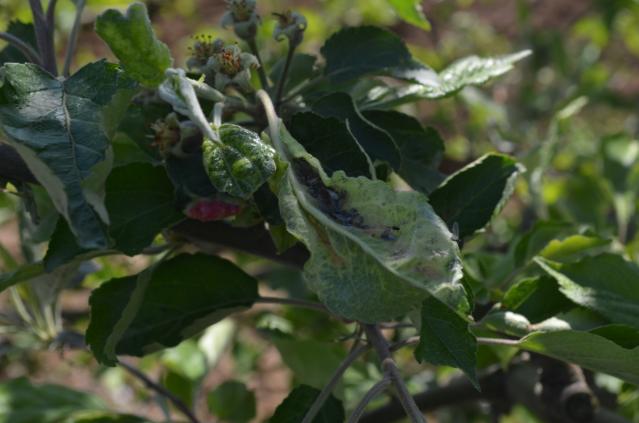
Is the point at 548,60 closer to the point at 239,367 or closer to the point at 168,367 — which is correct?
the point at 239,367

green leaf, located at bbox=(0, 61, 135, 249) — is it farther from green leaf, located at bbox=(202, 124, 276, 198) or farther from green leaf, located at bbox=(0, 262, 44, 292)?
green leaf, located at bbox=(0, 262, 44, 292)

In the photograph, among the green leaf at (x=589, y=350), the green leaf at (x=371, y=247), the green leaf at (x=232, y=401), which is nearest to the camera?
the green leaf at (x=371, y=247)

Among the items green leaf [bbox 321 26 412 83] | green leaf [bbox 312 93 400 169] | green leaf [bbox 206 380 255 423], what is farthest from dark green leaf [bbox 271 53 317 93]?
green leaf [bbox 206 380 255 423]

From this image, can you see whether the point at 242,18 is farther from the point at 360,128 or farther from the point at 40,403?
the point at 40,403

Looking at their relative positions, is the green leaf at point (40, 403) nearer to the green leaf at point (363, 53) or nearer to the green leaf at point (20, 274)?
the green leaf at point (20, 274)

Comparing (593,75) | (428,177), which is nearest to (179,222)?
(428,177)

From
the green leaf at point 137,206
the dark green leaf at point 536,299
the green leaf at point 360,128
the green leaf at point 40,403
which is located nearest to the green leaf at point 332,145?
the green leaf at point 360,128

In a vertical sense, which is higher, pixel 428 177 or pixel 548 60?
pixel 428 177
